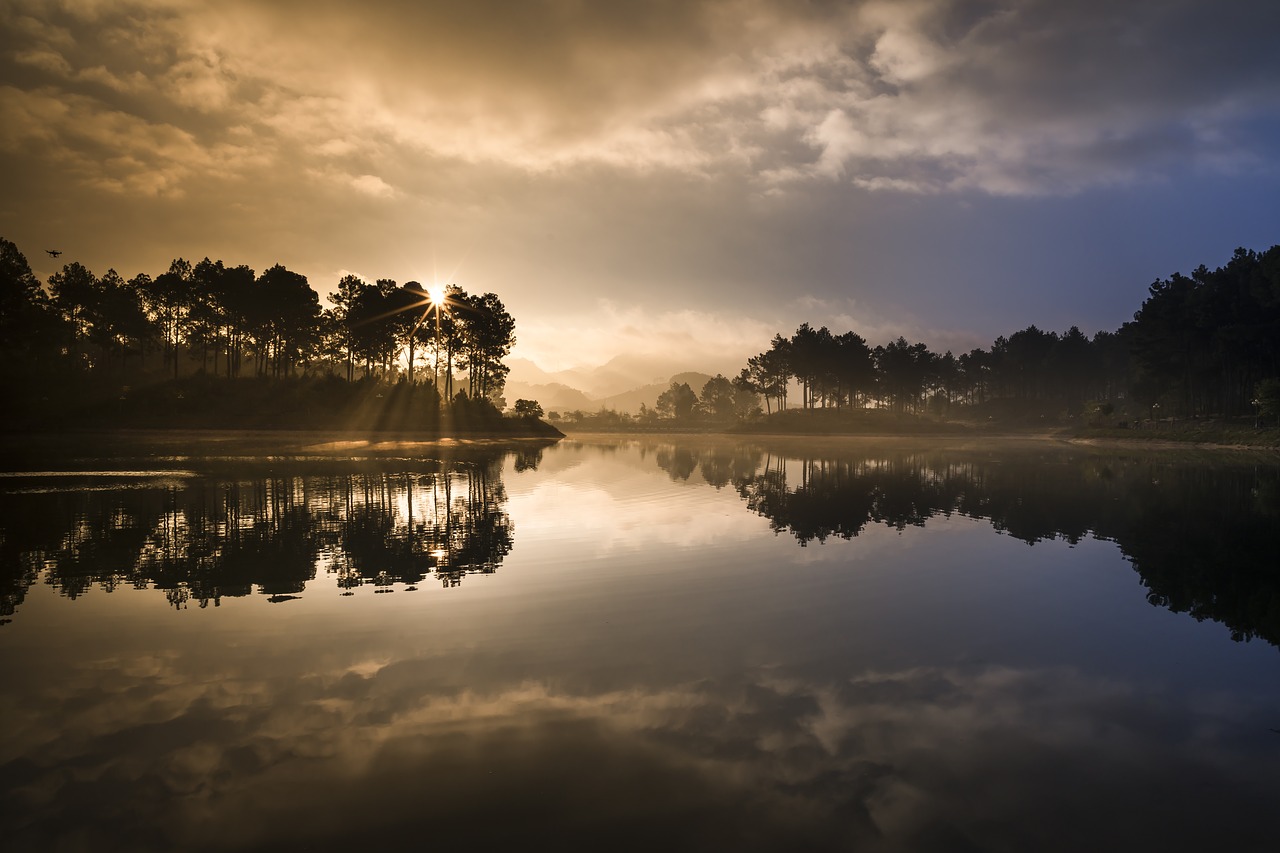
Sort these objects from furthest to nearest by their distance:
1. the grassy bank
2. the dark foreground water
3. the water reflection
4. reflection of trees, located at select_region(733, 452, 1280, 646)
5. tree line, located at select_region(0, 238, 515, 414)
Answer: tree line, located at select_region(0, 238, 515, 414) → the grassy bank → the water reflection → reflection of trees, located at select_region(733, 452, 1280, 646) → the dark foreground water

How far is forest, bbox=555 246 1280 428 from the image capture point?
93.4m

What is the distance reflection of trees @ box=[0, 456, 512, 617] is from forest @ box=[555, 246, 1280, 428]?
9833cm

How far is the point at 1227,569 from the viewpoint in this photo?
19.3 metres

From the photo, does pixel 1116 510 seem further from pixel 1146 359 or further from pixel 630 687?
pixel 1146 359

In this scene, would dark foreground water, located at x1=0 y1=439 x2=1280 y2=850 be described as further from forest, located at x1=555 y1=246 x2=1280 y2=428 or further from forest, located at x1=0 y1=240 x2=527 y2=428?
forest, located at x1=555 y1=246 x2=1280 y2=428

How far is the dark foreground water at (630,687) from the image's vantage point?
6953mm

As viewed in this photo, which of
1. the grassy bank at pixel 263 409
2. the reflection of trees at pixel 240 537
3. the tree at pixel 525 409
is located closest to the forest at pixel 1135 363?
the tree at pixel 525 409

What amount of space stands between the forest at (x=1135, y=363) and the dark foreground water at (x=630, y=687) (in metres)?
91.7

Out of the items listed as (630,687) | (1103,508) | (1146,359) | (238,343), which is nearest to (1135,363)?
(1146,359)

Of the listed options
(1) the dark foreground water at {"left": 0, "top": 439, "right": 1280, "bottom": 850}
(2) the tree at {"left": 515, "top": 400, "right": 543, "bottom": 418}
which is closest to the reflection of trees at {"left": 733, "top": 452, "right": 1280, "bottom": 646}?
(1) the dark foreground water at {"left": 0, "top": 439, "right": 1280, "bottom": 850}

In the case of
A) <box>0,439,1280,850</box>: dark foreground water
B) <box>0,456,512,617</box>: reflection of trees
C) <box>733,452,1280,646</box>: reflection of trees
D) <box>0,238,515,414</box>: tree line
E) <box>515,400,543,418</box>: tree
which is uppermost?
<box>0,238,515,414</box>: tree line

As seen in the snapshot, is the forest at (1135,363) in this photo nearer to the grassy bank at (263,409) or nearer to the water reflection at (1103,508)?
the water reflection at (1103,508)

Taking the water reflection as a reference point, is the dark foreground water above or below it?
above

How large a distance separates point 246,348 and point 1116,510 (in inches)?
5326
